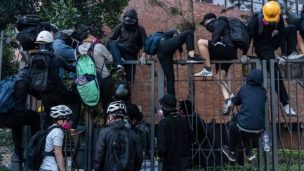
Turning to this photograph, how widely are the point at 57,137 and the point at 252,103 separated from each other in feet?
9.44

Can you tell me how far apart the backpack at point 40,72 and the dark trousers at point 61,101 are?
177mm

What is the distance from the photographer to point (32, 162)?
6.34 metres

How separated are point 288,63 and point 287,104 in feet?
2.33

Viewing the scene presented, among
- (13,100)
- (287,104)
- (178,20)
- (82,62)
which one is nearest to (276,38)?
(287,104)

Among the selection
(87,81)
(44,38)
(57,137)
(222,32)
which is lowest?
(57,137)

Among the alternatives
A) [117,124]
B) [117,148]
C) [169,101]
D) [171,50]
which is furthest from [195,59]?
[117,148]

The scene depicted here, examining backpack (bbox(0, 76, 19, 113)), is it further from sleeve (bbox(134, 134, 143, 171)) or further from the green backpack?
sleeve (bbox(134, 134, 143, 171))

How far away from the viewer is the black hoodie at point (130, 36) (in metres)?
8.14

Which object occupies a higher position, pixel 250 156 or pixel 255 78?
pixel 255 78

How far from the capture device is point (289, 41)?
311 inches

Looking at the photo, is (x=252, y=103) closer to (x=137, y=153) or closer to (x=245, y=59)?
(x=245, y=59)

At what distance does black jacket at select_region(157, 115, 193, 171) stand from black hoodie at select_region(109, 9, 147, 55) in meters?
1.76

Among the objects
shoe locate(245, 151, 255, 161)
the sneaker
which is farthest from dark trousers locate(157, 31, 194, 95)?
shoe locate(245, 151, 255, 161)

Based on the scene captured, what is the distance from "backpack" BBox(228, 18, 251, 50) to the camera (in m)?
7.66
